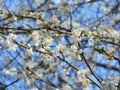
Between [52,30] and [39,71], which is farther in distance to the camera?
[39,71]

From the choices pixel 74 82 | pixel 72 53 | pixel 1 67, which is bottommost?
pixel 74 82

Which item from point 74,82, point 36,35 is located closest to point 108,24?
point 74,82

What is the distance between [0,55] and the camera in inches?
195

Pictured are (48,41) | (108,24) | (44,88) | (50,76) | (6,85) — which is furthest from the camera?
(108,24)

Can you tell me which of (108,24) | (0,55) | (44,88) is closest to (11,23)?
(0,55)

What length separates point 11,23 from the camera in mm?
4598

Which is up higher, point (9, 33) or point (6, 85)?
point (9, 33)

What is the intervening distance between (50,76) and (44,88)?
1.22ft

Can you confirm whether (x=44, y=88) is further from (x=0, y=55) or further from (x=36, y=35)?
(x=36, y=35)

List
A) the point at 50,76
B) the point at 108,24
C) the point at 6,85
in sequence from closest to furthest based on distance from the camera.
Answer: the point at 6,85 → the point at 50,76 → the point at 108,24

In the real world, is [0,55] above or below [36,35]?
below

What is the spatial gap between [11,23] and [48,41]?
4.18ft

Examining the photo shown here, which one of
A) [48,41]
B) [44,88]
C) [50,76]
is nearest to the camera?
[48,41]

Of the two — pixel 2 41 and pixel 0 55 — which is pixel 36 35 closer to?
pixel 2 41
